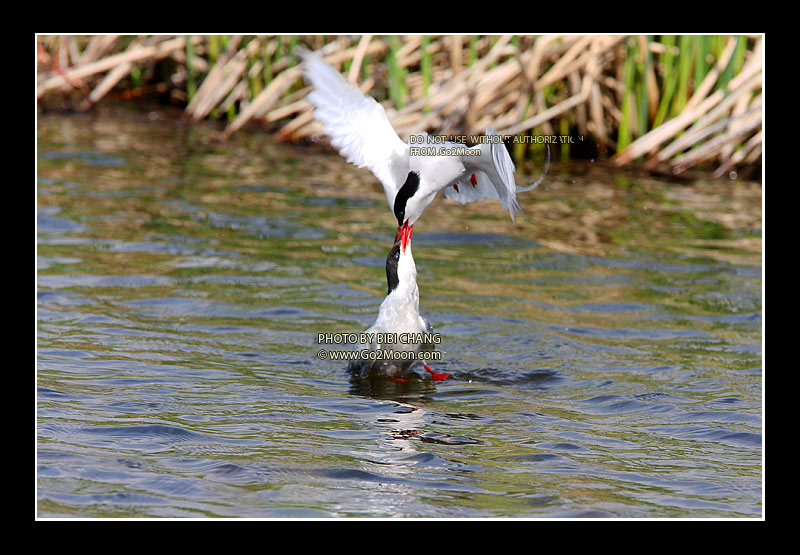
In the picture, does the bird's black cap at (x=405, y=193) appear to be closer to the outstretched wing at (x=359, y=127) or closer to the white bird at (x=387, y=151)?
the white bird at (x=387, y=151)

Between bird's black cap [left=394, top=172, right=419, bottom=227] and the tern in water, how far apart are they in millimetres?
A: 152

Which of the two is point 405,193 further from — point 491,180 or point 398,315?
point 398,315

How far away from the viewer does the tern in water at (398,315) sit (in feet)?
20.1

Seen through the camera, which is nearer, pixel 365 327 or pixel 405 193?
pixel 405 193

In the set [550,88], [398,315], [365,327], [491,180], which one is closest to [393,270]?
[398,315]

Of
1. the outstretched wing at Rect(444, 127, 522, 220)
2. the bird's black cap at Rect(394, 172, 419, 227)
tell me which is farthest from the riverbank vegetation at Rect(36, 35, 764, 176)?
the bird's black cap at Rect(394, 172, 419, 227)

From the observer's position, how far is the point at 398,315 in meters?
6.16

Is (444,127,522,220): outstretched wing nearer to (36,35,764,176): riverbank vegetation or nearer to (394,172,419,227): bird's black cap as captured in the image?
(394,172,419,227): bird's black cap

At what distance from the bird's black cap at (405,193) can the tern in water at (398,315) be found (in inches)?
6.0

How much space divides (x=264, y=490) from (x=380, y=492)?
0.51 metres

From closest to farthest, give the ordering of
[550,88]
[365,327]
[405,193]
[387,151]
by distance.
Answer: [405,193]
[387,151]
[365,327]
[550,88]

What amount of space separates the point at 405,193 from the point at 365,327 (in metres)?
1.35

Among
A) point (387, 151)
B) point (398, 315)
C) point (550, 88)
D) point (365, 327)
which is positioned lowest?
point (365, 327)

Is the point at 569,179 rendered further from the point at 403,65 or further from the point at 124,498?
the point at 124,498
